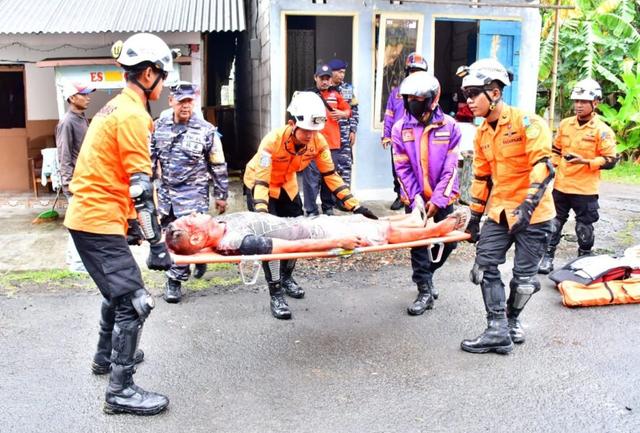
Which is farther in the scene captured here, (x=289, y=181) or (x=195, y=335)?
(x=289, y=181)

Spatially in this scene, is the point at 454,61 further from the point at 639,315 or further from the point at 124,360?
the point at 124,360

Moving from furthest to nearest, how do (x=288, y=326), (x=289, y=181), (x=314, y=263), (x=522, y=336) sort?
(x=314, y=263), (x=289, y=181), (x=288, y=326), (x=522, y=336)

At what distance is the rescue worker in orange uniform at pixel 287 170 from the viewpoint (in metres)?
4.67

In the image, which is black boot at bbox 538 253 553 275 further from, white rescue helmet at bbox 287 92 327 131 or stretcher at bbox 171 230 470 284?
white rescue helmet at bbox 287 92 327 131

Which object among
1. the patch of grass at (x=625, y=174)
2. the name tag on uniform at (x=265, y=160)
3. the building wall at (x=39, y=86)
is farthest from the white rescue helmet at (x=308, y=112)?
the patch of grass at (x=625, y=174)

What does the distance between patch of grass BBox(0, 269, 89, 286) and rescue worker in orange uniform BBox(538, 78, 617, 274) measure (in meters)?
4.81

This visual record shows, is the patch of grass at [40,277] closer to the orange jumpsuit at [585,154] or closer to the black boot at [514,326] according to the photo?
the black boot at [514,326]

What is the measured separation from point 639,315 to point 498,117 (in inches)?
89.4

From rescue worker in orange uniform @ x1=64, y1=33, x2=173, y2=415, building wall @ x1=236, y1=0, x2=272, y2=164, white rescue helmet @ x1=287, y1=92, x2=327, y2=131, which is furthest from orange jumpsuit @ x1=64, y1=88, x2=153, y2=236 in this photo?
building wall @ x1=236, y1=0, x2=272, y2=164

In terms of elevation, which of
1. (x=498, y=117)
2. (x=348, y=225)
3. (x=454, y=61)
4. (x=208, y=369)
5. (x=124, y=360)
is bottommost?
(x=208, y=369)

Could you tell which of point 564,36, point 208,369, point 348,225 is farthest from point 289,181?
point 564,36

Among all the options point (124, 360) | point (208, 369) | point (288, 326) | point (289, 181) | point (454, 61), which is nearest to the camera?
point (124, 360)

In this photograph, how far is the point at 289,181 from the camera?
207 inches

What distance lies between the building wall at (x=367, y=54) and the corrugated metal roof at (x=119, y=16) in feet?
2.33
